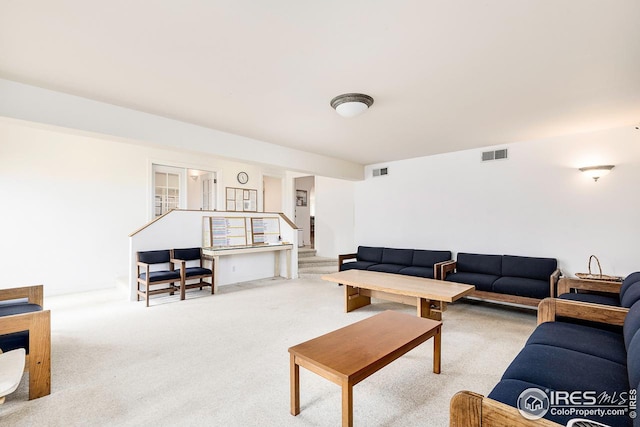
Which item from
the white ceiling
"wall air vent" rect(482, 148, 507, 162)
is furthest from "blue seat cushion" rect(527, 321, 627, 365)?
"wall air vent" rect(482, 148, 507, 162)

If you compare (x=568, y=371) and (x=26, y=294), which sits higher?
(x=26, y=294)

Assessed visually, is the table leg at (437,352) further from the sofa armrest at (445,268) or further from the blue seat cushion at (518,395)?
the sofa armrest at (445,268)

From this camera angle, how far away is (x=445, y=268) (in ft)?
14.8

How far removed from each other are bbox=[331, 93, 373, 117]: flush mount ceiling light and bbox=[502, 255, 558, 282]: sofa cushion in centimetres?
324

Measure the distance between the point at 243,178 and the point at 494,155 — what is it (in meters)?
5.32

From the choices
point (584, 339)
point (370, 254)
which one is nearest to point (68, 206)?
point (370, 254)

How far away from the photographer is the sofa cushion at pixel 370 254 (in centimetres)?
577

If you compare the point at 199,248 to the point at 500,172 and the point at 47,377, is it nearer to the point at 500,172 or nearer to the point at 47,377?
the point at 47,377

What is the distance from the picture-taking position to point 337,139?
452 cm

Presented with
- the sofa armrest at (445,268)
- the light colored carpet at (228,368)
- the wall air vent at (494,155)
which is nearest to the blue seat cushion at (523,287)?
the light colored carpet at (228,368)

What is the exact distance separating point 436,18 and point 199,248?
4.88 m

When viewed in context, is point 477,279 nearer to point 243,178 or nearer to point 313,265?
point 313,265

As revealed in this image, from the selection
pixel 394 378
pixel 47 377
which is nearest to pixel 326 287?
pixel 394 378

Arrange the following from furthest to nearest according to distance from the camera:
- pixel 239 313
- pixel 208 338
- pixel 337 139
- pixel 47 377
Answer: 1. pixel 337 139
2. pixel 239 313
3. pixel 208 338
4. pixel 47 377
